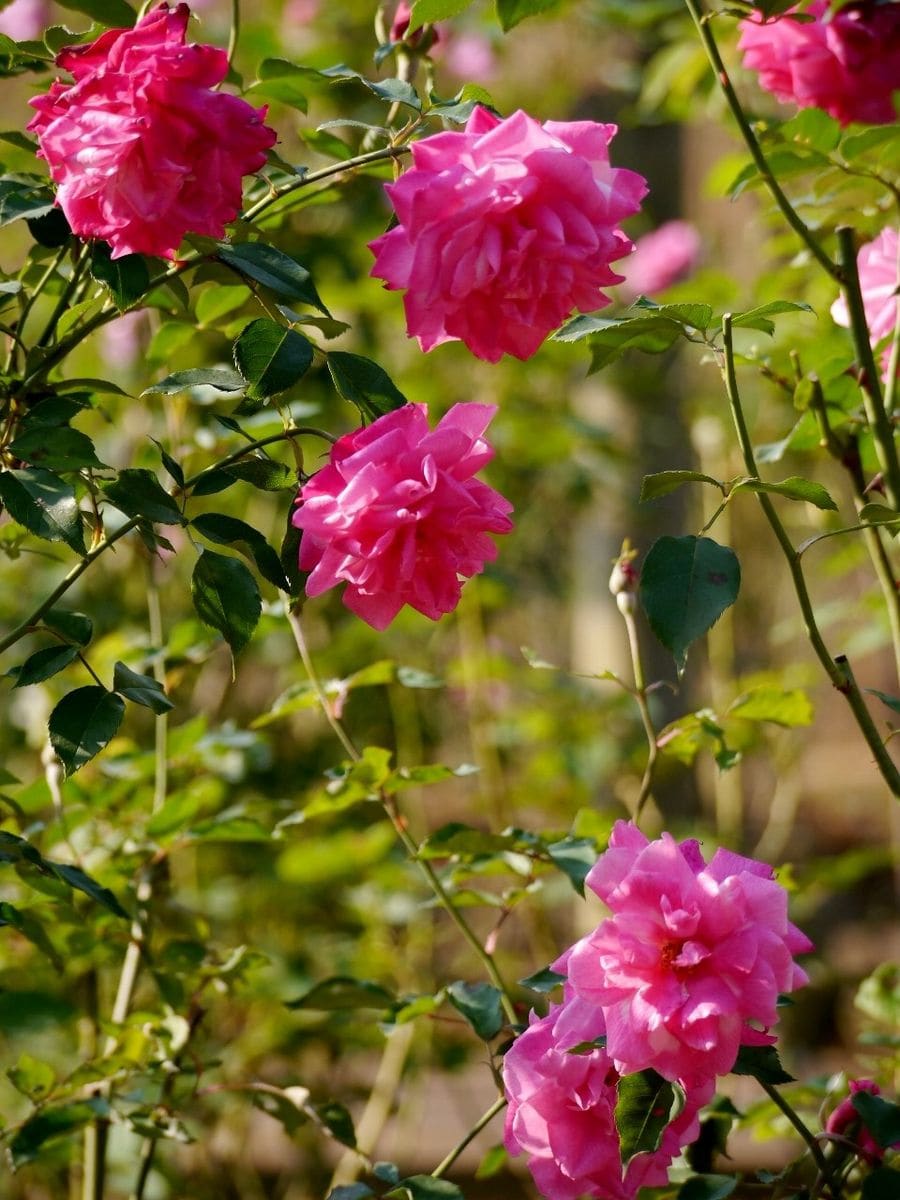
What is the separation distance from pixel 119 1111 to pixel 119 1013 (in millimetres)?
182

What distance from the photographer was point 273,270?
708 mm

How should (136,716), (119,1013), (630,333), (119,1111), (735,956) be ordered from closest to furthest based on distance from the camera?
(735,956)
(630,333)
(119,1111)
(119,1013)
(136,716)

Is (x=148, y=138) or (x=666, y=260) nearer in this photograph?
(x=148, y=138)

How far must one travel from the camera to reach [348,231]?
7.06ft

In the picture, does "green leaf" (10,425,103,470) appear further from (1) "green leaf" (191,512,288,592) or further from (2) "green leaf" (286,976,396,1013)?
(2) "green leaf" (286,976,396,1013)

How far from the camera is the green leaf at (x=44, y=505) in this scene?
654 millimetres

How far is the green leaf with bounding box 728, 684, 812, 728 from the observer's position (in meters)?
0.94

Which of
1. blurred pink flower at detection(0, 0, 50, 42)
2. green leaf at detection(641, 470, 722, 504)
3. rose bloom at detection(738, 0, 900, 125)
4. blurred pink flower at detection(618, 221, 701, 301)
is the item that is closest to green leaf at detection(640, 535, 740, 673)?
green leaf at detection(641, 470, 722, 504)

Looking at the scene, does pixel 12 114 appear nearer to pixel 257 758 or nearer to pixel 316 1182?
pixel 257 758

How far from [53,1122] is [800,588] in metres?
0.60

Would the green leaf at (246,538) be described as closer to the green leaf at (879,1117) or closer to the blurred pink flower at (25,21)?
the green leaf at (879,1117)

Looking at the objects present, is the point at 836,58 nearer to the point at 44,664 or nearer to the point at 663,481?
the point at 663,481

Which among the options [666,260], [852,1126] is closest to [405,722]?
[666,260]

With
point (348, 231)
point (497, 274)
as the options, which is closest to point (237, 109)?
point (497, 274)
